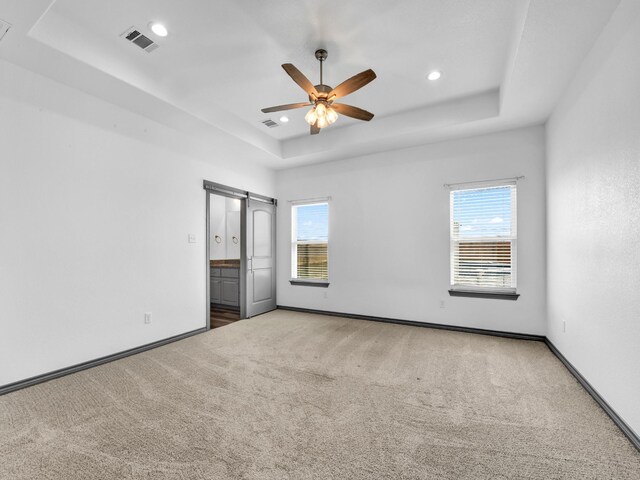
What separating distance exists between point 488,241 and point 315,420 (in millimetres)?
3402

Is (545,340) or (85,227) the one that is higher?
(85,227)

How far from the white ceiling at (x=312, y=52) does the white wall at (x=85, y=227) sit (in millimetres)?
320

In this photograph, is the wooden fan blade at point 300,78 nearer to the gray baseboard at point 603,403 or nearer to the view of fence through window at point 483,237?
the view of fence through window at point 483,237

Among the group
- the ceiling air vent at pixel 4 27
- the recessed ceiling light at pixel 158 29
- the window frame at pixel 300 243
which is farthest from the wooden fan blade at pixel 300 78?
the window frame at pixel 300 243

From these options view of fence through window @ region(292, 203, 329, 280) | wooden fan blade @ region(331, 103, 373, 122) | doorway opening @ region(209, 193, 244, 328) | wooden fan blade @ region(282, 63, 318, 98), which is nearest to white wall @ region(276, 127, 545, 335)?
view of fence through window @ region(292, 203, 329, 280)

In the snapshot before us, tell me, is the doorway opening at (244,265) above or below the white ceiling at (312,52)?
below

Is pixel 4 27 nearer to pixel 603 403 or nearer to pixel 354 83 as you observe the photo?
pixel 354 83

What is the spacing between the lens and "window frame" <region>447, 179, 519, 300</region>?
158 inches

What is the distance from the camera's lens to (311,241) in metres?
5.64

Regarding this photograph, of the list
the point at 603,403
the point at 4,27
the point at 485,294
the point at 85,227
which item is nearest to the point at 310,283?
the point at 485,294

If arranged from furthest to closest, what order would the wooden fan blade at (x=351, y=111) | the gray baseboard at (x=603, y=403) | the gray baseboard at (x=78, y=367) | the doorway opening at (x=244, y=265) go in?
the doorway opening at (x=244, y=265) → the wooden fan blade at (x=351, y=111) → the gray baseboard at (x=78, y=367) → the gray baseboard at (x=603, y=403)

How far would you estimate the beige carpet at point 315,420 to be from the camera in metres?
1.66

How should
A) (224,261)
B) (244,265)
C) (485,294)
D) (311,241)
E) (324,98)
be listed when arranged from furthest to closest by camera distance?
(224,261)
(311,241)
(244,265)
(485,294)
(324,98)

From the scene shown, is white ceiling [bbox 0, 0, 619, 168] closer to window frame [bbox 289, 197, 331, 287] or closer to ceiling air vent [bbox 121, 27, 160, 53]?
ceiling air vent [bbox 121, 27, 160, 53]
